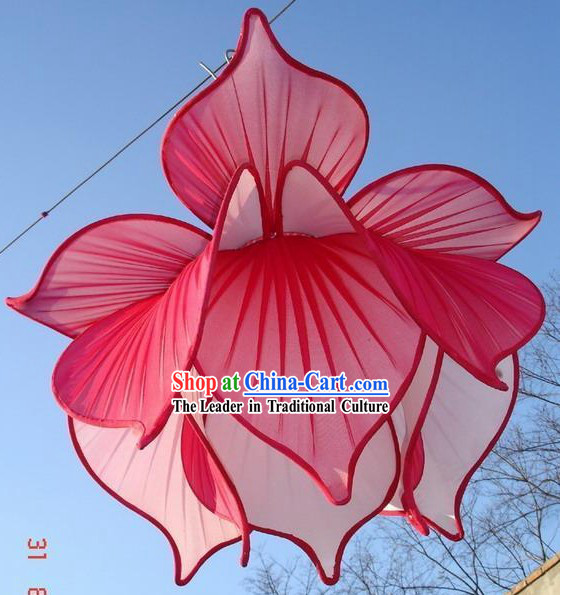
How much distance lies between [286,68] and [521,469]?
9067 millimetres

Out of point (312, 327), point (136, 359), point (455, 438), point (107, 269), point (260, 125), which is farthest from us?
point (455, 438)

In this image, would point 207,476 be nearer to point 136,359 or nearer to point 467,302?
point 136,359

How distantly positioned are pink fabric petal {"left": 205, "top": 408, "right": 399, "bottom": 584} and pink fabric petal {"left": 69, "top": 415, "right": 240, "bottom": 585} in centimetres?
20

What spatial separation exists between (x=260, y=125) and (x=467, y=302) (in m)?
0.91

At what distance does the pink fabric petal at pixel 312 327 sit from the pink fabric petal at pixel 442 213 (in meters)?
0.13

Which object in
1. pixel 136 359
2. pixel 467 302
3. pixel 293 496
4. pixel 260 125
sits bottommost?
pixel 293 496

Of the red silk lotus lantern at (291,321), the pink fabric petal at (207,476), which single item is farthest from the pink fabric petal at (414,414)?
the pink fabric petal at (207,476)

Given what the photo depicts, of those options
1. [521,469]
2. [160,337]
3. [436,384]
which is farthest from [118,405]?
[521,469]

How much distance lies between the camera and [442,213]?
3.01 metres

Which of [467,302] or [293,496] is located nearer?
[467,302]

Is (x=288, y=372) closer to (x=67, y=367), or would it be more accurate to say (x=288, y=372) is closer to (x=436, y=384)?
(x=436, y=384)

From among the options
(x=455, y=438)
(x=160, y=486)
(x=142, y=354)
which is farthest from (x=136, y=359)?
(x=455, y=438)

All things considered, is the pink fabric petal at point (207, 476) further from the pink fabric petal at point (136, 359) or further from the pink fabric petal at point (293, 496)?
the pink fabric petal at point (136, 359)

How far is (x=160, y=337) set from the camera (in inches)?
109
